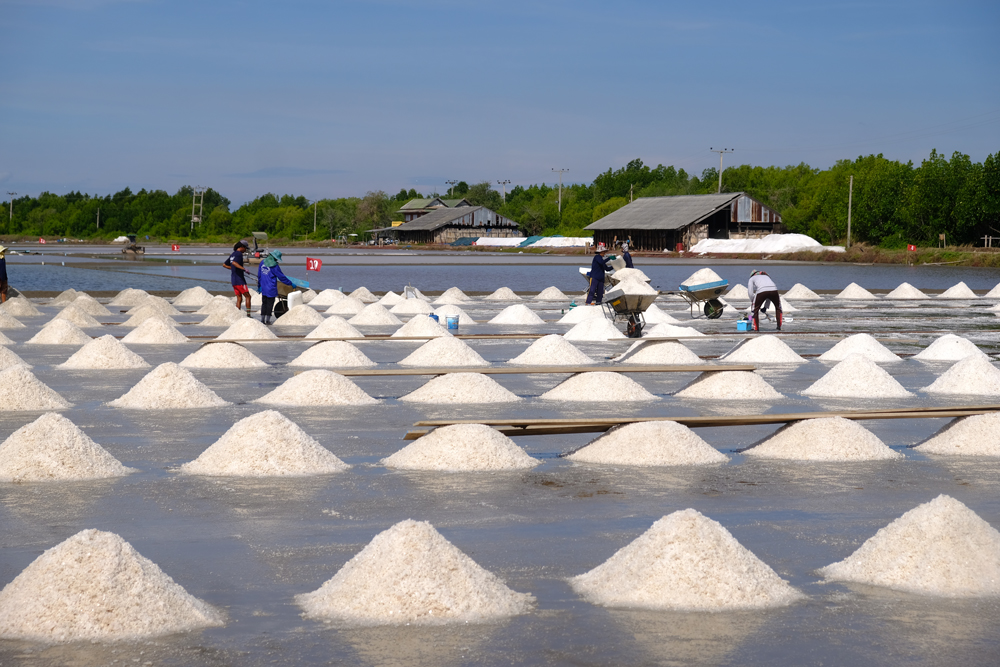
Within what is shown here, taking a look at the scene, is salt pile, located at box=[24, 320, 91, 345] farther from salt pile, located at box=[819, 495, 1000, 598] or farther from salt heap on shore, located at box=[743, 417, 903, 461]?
salt pile, located at box=[819, 495, 1000, 598]

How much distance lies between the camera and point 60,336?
17.4 m

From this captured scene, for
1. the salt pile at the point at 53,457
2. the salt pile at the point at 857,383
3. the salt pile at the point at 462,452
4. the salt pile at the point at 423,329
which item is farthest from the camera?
the salt pile at the point at 423,329

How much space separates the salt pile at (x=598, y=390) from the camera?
38.3ft

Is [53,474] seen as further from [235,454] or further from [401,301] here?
[401,301]

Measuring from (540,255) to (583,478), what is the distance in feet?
267

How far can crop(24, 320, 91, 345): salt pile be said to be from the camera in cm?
1733

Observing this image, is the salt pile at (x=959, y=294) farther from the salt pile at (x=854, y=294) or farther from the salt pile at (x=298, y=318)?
the salt pile at (x=298, y=318)

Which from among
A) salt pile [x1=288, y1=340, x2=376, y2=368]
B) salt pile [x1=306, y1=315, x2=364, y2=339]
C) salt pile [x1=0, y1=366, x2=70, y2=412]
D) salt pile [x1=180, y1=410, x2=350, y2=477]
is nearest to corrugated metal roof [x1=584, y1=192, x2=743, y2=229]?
salt pile [x1=306, y1=315, x2=364, y2=339]

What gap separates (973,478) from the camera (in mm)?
7953

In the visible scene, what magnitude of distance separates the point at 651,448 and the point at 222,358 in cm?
756

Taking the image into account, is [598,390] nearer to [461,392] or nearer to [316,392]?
[461,392]

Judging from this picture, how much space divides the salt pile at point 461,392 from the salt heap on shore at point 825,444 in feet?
10.9

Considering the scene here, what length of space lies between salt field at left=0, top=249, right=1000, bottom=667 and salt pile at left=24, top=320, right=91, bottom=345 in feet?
10.3

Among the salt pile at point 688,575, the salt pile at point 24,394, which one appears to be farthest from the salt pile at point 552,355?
the salt pile at point 688,575
